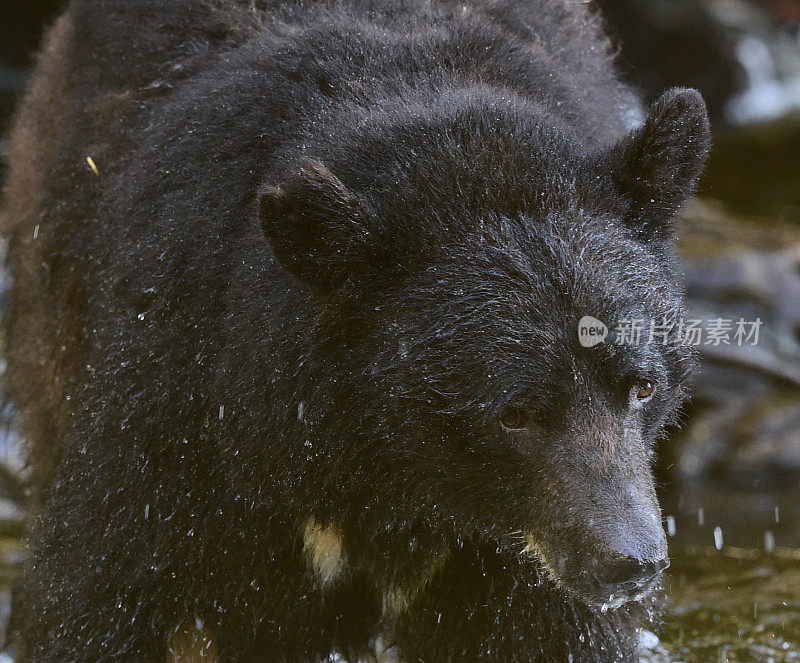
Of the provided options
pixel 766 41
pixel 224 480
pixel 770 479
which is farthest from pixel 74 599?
pixel 766 41

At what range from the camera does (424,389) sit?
3.25 m

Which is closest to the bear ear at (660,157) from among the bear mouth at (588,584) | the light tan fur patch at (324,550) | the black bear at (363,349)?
the black bear at (363,349)

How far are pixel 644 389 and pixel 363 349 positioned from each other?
2.53ft

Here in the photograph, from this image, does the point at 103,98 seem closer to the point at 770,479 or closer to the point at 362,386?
the point at 362,386

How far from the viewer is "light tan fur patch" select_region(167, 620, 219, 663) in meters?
3.84

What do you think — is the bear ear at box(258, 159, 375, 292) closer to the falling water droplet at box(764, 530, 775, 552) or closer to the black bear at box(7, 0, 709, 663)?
the black bear at box(7, 0, 709, 663)

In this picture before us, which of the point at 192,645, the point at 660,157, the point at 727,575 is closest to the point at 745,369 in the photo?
the point at 727,575

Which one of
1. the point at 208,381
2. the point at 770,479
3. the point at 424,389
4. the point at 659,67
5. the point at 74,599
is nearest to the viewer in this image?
the point at 424,389

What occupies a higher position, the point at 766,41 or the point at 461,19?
the point at 461,19

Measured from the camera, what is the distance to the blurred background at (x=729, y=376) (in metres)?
5.73

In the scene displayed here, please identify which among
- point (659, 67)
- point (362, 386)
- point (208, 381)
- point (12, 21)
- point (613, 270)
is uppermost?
point (613, 270)

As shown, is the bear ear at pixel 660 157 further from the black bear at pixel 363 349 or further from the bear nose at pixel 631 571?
the bear nose at pixel 631 571

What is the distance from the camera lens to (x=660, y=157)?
3.44 metres

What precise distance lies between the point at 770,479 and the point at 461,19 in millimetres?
4835
